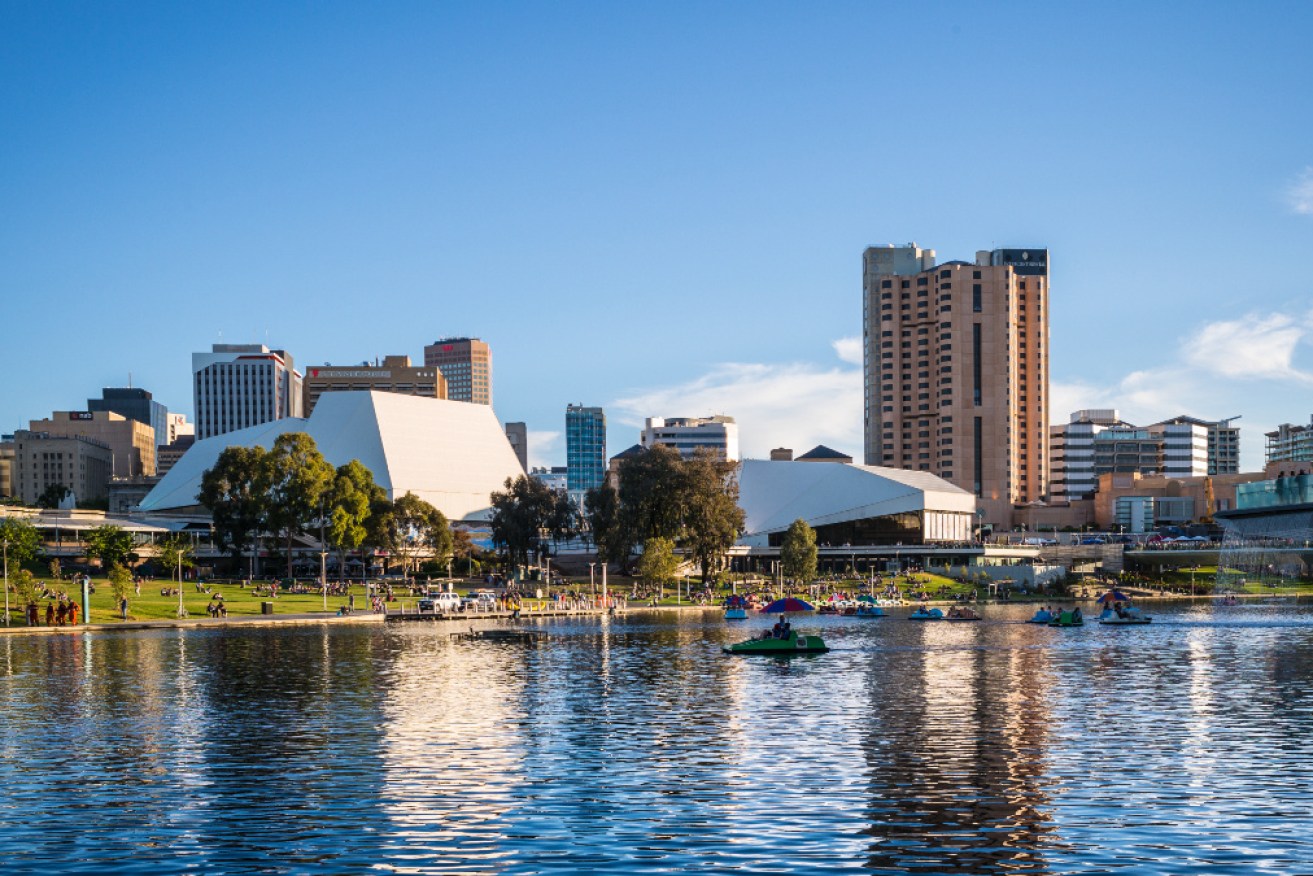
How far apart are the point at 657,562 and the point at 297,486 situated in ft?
125

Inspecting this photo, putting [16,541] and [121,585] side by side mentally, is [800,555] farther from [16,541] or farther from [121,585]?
[16,541]

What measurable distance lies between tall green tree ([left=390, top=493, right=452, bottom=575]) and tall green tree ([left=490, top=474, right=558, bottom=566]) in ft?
22.8

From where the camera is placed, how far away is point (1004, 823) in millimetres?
28125

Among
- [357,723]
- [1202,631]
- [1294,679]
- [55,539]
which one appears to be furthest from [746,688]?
[55,539]

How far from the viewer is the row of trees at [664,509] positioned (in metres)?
156

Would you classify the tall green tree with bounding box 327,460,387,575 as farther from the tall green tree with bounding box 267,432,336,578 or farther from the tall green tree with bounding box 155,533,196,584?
the tall green tree with bounding box 155,533,196,584

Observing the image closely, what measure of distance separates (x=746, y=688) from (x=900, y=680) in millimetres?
7738

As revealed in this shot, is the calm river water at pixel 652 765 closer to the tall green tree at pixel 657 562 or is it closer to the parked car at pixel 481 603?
the parked car at pixel 481 603

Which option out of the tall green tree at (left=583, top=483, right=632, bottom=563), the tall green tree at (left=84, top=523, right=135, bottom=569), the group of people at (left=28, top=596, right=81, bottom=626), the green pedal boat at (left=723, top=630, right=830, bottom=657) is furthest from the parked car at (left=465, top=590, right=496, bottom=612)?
the green pedal boat at (left=723, top=630, right=830, bottom=657)

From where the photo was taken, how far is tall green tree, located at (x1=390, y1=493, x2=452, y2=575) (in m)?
161

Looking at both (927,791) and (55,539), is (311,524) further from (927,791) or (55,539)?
(927,791)

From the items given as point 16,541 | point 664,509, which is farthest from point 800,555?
point 16,541

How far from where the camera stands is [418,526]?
163250mm

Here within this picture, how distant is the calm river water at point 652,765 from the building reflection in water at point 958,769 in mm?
113
